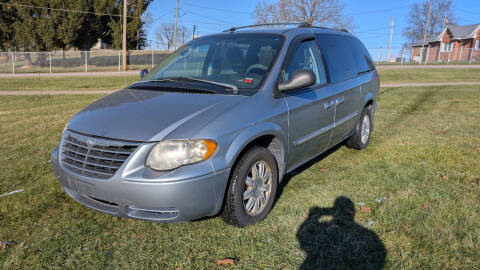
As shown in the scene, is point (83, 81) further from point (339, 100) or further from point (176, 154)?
point (176, 154)

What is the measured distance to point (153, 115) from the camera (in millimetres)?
3066

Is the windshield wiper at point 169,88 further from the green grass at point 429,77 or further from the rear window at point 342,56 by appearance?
the green grass at point 429,77

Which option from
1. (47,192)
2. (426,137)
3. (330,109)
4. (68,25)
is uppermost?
(68,25)

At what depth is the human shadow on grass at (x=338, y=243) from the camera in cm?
281

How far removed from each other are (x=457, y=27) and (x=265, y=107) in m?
66.7

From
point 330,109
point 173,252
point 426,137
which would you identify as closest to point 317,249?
point 173,252

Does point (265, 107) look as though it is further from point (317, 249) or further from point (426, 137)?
point (426, 137)

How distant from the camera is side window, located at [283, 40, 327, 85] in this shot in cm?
384

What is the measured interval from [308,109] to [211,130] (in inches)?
56.4

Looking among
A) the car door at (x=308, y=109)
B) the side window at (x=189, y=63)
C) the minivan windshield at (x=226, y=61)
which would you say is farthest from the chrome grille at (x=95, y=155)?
the car door at (x=308, y=109)

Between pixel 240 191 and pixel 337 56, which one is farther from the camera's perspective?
pixel 337 56

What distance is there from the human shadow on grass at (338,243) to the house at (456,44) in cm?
5580

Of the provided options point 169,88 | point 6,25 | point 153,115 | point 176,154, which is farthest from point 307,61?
point 6,25

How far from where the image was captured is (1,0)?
33.6 m
